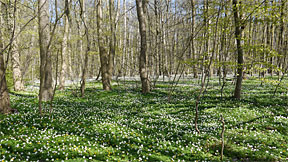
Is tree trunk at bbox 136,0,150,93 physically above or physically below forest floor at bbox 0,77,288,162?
above

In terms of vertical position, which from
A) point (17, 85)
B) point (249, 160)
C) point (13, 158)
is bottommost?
point (249, 160)

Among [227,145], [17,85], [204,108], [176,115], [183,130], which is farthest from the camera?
[17,85]

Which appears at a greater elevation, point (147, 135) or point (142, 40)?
point (142, 40)

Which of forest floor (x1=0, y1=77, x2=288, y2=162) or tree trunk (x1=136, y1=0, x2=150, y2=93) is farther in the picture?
tree trunk (x1=136, y1=0, x2=150, y2=93)

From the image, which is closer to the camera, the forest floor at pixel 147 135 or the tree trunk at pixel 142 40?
the forest floor at pixel 147 135

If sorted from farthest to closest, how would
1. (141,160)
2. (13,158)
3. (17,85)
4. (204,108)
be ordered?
1. (17,85)
2. (204,108)
3. (141,160)
4. (13,158)

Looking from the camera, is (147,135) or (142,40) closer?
(147,135)

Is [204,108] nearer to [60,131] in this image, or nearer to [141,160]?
[141,160]

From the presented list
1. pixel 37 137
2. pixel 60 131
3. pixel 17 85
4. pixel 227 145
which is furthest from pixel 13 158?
pixel 17 85

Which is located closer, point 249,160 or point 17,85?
point 249,160

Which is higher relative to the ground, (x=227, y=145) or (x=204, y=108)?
(x=204, y=108)

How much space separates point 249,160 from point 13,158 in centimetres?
687

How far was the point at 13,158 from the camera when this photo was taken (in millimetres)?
4562

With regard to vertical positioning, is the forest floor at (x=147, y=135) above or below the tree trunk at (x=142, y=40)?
below
